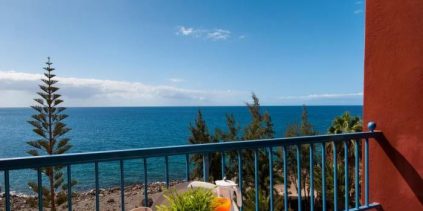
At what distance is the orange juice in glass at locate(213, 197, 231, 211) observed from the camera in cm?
107

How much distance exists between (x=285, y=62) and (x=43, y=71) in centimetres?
4314

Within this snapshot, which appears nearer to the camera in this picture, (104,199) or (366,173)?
(366,173)

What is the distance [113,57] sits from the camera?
50656 mm

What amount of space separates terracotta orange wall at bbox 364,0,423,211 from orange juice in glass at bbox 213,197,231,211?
231 centimetres

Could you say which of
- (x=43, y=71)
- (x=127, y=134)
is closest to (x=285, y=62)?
(x=127, y=134)

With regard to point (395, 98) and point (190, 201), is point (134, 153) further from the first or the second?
point (395, 98)

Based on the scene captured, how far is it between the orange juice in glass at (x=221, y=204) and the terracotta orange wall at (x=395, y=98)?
2311 millimetres

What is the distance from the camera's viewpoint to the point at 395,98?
2.98 m

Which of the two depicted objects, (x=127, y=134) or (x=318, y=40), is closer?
(x=318, y=40)

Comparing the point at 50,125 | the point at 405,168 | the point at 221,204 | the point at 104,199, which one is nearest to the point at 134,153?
the point at 221,204

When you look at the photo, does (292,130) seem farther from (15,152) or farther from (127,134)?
(127,134)

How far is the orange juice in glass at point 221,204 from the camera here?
3.51ft

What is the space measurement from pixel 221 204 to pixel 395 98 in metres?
2.37

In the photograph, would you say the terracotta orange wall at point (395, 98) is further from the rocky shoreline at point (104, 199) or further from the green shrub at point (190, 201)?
the rocky shoreline at point (104, 199)
